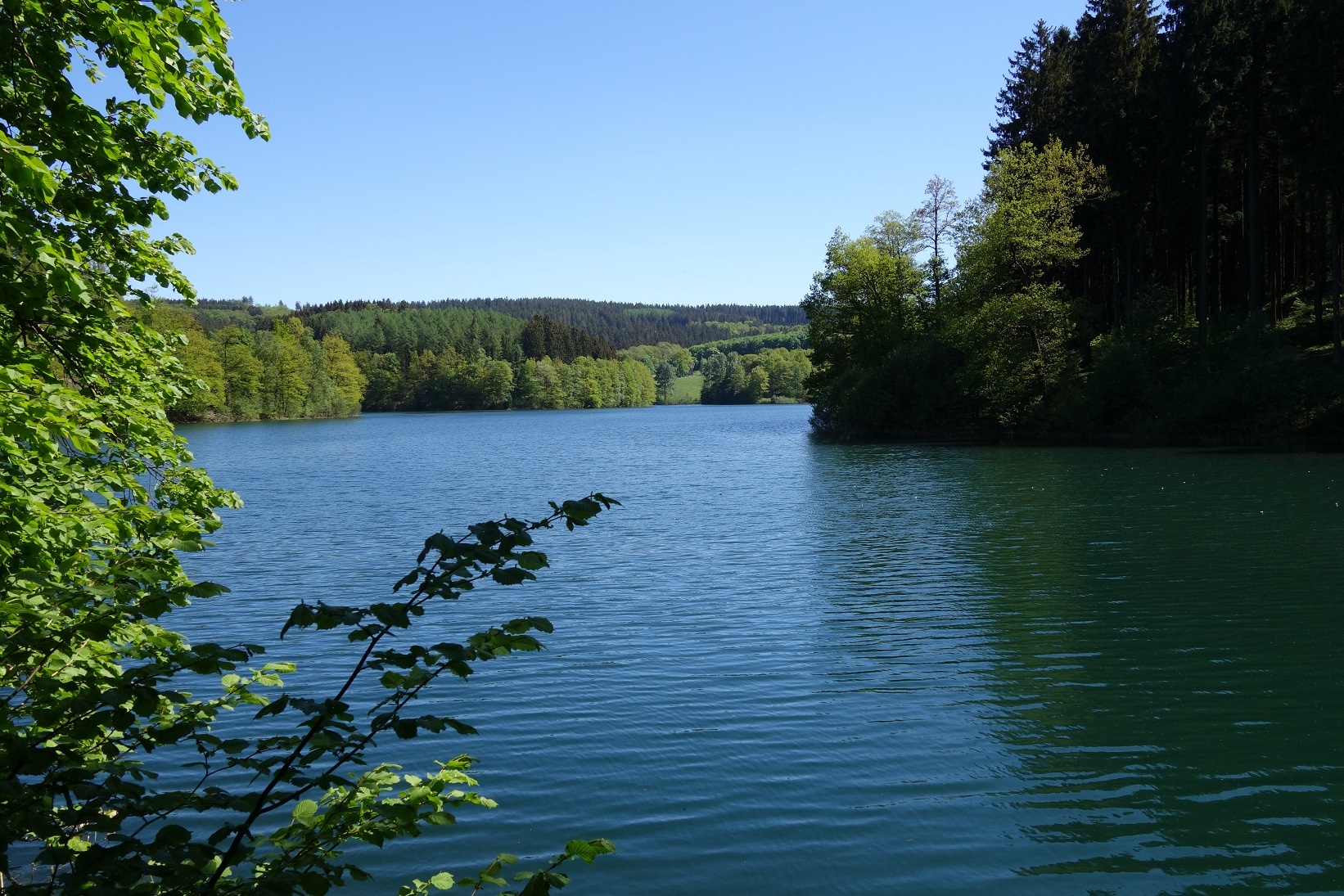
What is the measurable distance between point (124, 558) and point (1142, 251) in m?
48.7

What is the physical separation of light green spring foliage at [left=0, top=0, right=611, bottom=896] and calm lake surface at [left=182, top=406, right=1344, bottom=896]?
2.10m

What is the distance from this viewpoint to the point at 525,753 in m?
8.66

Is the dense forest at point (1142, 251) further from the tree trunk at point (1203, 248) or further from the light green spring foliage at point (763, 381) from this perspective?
the light green spring foliage at point (763, 381)

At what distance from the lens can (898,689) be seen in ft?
33.8

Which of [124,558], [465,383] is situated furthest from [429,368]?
[124,558]

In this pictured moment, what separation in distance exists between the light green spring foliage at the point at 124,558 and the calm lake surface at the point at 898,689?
6.87 ft

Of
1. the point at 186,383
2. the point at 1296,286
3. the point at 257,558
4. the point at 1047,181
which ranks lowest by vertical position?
the point at 257,558

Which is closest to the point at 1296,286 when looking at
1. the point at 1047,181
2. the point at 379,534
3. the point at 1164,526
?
the point at 1047,181

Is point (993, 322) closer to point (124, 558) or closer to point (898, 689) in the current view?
point (898, 689)

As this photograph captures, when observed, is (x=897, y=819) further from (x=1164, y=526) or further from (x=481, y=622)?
(x=1164, y=526)

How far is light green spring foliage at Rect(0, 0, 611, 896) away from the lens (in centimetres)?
345

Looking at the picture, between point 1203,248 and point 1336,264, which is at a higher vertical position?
point 1203,248

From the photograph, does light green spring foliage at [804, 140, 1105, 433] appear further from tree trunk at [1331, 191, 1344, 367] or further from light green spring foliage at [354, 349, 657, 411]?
light green spring foliage at [354, 349, 657, 411]

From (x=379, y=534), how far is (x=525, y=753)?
14563 millimetres
